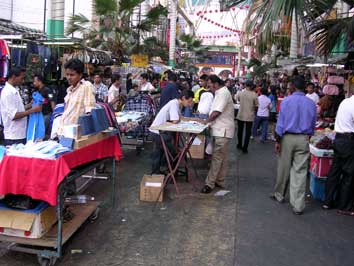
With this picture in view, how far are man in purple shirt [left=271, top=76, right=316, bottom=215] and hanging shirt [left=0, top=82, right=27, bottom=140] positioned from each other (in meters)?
3.78

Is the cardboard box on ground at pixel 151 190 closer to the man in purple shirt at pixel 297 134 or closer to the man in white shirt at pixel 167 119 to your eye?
the man in white shirt at pixel 167 119

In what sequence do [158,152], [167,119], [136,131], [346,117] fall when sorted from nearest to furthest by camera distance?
[346,117] → [167,119] → [158,152] → [136,131]

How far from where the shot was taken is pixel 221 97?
696 centimetres

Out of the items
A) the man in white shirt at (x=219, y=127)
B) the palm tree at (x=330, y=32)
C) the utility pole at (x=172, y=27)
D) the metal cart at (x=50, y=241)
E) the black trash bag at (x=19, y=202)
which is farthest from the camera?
the utility pole at (x=172, y=27)

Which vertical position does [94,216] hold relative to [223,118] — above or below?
below

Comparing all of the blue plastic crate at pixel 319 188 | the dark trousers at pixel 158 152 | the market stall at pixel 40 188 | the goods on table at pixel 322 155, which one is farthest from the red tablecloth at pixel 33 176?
the blue plastic crate at pixel 319 188

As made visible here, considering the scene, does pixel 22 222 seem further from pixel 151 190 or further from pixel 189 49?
pixel 189 49

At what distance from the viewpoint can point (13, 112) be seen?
20.4 ft

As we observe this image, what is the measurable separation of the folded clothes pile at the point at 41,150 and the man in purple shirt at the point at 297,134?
328 cm

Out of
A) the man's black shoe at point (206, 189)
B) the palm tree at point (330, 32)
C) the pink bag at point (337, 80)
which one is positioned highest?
the palm tree at point (330, 32)

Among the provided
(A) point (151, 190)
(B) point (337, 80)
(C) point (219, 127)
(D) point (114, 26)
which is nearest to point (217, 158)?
(C) point (219, 127)

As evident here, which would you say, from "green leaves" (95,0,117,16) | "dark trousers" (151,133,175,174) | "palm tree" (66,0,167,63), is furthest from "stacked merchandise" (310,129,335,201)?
"green leaves" (95,0,117,16)

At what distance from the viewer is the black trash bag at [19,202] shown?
4.25 metres

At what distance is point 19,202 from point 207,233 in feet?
7.45
